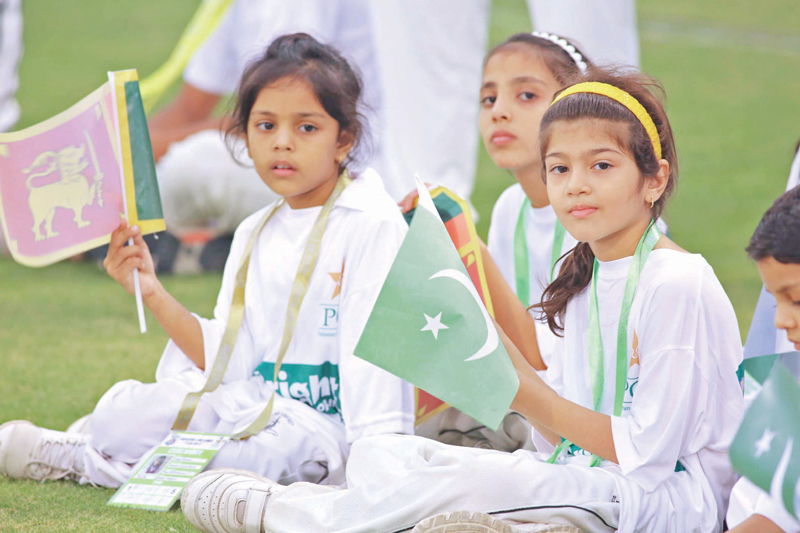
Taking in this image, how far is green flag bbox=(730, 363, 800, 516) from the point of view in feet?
4.66

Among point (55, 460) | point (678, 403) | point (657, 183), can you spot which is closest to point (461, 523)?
point (678, 403)

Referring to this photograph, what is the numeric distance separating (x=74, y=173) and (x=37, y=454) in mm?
609

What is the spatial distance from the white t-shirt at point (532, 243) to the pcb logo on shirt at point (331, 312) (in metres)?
0.44

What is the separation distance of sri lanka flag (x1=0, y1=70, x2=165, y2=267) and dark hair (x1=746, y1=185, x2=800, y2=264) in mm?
1292

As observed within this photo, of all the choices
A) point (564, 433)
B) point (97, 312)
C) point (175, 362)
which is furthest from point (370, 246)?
point (97, 312)

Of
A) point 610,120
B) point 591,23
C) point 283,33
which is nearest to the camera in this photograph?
point 610,120

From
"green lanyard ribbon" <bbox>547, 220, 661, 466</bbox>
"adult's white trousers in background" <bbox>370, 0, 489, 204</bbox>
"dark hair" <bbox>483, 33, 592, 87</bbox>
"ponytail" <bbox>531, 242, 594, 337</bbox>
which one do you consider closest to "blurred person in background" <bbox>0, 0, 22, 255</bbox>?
"adult's white trousers in background" <bbox>370, 0, 489, 204</bbox>

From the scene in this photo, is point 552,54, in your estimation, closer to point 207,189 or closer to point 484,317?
point 484,317

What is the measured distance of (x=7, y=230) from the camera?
7.43 feet

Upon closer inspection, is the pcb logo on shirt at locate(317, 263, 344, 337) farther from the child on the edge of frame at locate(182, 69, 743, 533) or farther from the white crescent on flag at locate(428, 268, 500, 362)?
the white crescent on flag at locate(428, 268, 500, 362)

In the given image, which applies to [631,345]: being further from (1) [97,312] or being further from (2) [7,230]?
(1) [97,312]

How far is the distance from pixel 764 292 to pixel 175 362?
4.37ft

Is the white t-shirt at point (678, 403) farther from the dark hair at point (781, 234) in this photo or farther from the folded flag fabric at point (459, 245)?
the folded flag fabric at point (459, 245)

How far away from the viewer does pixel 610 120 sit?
1890 millimetres
